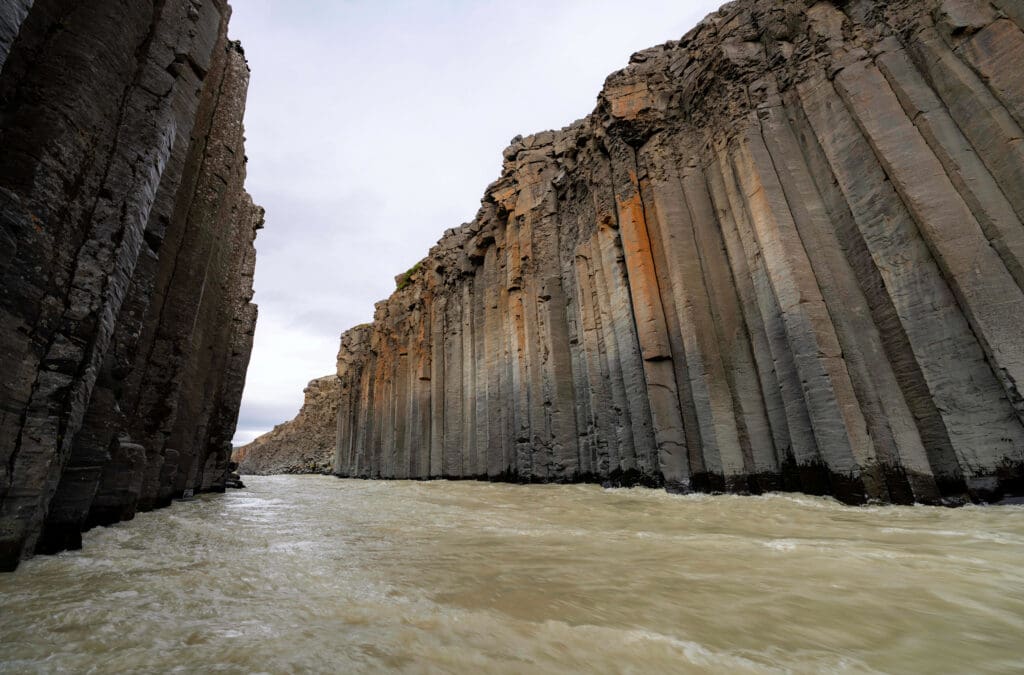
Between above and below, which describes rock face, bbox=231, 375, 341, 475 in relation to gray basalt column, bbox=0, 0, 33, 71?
above

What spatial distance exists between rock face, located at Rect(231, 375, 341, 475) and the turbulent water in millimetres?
40891

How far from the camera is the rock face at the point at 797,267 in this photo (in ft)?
17.5

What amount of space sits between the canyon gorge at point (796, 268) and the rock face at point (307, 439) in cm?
3395

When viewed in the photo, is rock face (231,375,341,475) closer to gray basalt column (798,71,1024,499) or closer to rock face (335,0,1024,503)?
rock face (335,0,1024,503)

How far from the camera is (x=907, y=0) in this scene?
673 cm

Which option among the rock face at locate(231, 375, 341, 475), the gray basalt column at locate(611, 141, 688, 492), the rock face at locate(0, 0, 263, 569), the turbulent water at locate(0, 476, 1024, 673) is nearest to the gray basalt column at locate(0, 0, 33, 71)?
the rock face at locate(0, 0, 263, 569)

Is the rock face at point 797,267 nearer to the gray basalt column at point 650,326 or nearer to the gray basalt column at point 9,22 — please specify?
the gray basalt column at point 650,326

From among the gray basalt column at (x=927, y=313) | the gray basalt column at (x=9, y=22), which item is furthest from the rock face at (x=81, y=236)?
the gray basalt column at (x=927, y=313)

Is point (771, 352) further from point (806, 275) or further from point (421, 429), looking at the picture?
point (421, 429)

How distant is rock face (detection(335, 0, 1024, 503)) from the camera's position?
5340 mm

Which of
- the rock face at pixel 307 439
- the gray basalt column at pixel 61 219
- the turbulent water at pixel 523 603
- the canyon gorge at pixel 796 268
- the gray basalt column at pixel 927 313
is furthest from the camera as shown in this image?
the rock face at pixel 307 439

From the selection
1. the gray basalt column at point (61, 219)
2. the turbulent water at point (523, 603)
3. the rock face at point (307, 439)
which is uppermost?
the rock face at point (307, 439)

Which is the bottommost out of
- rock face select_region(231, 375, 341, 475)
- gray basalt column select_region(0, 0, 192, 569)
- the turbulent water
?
the turbulent water

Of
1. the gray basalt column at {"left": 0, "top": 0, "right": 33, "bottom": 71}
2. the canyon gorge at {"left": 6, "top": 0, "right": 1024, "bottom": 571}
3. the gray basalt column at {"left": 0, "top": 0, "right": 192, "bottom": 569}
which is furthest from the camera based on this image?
the canyon gorge at {"left": 6, "top": 0, "right": 1024, "bottom": 571}
